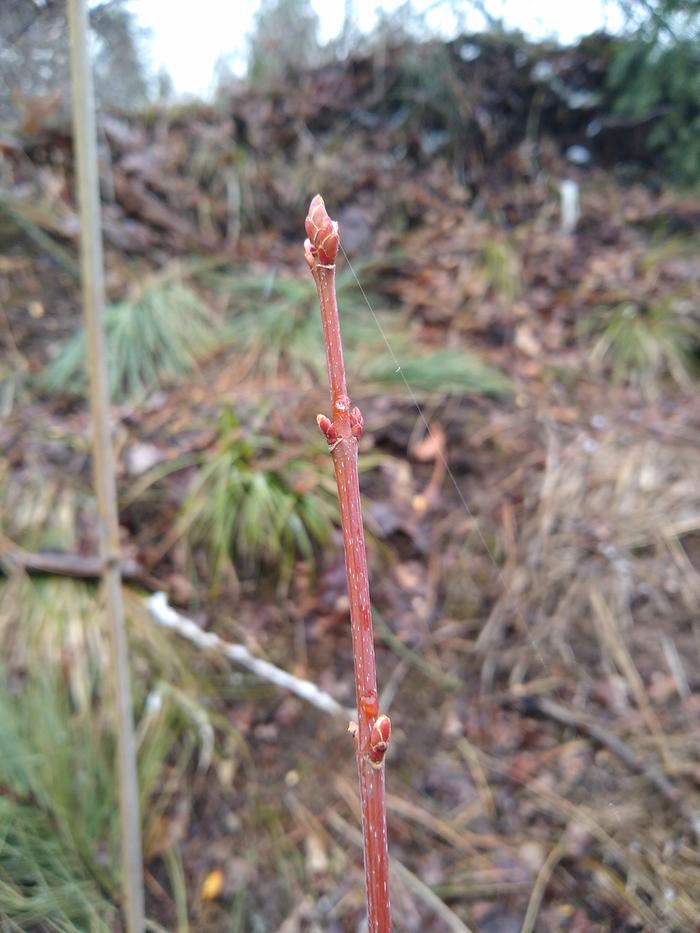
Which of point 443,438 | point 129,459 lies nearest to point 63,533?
point 129,459

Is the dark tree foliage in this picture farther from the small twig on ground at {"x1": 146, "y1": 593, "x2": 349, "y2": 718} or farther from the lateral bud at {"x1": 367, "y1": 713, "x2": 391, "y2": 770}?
the lateral bud at {"x1": 367, "y1": 713, "x2": 391, "y2": 770}

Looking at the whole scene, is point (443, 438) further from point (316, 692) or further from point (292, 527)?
point (316, 692)

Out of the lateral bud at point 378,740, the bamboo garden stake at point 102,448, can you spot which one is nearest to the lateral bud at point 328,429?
the lateral bud at point 378,740

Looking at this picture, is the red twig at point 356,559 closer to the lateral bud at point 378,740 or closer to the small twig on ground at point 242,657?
the lateral bud at point 378,740

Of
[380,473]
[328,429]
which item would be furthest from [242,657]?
[328,429]

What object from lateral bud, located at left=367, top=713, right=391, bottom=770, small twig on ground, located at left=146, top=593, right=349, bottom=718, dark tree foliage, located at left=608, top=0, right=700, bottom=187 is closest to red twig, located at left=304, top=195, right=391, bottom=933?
lateral bud, located at left=367, top=713, right=391, bottom=770

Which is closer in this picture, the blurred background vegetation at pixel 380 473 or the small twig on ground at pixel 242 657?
the blurred background vegetation at pixel 380 473
